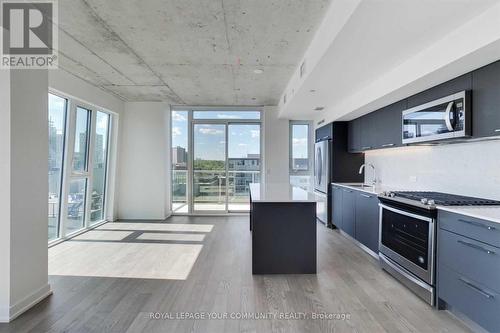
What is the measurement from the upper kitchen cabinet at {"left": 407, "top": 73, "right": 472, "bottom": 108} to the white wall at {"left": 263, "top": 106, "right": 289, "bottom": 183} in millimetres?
3413

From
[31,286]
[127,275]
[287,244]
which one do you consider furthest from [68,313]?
[287,244]

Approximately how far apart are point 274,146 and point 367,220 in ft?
10.4

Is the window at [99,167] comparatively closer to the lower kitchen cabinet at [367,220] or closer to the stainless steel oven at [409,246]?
the lower kitchen cabinet at [367,220]

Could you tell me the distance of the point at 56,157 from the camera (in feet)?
14.7

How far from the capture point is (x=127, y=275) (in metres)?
3.26

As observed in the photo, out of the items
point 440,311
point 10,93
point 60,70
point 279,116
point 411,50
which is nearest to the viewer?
point 10,93

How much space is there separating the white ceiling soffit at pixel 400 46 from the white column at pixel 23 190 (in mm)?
2752

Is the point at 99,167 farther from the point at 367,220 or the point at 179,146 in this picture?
the point at 367,220

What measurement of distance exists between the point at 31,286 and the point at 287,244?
8.39 ft

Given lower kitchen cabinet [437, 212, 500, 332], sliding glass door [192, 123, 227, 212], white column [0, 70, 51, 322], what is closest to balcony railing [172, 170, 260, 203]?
sliding glass door [192, 123, 227, 212]

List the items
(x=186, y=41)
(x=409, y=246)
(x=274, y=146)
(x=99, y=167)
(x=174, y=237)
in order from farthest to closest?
(x=274, y=146)
(x=99, y=167)
(x=174, y=237)
(x=186, y=41)
(x=409, y=246)

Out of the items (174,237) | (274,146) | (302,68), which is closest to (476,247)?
(302,68)

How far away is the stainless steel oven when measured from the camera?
8.45ft

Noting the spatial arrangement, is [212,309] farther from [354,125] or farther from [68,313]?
[354,125]
